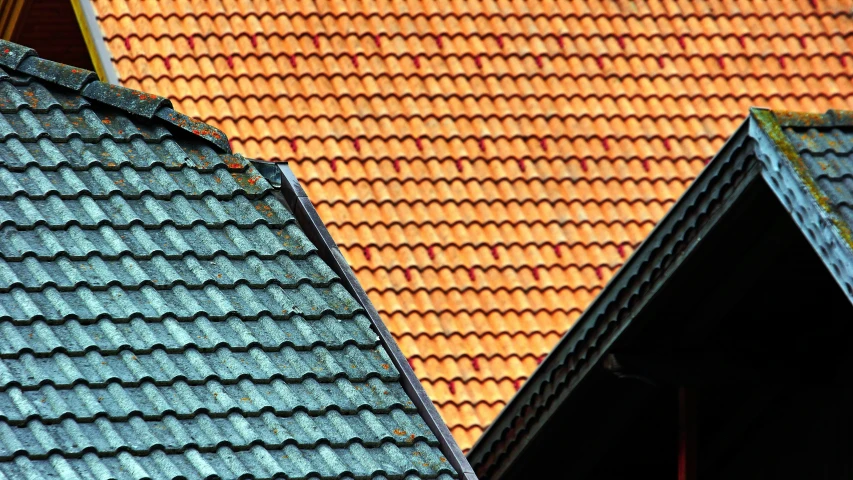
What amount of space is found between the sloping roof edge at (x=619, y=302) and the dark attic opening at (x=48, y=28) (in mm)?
5314

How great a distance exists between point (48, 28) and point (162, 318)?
283 inches

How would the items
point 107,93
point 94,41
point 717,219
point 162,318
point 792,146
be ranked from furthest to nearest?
point 94,41, point 107,93, point 717,219, point 792,146, point 162,318

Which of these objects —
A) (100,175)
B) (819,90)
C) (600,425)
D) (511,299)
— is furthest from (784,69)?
(100,175)

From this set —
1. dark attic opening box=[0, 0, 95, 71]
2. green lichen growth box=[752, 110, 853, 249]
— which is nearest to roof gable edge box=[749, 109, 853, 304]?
green lichen growth box=[752, 110, 853, 249]

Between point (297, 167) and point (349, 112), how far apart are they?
27.5 inches

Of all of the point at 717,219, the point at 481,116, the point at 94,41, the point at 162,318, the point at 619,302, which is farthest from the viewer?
the point at 481,116

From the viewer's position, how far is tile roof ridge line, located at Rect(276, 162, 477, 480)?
4.91 m

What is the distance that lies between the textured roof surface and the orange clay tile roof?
12.7ft

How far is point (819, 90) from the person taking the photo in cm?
1166

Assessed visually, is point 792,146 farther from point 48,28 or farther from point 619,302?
point 48,28

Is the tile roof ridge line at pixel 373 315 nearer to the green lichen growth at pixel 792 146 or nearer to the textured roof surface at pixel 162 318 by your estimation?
the textured roof surface at pixel 162 318

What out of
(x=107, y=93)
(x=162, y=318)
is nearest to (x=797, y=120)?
(x=162, y=318)

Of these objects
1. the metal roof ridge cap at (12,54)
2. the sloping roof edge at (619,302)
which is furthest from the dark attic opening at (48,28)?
the sloping roof edge at (619,302)

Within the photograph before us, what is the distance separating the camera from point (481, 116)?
11016 millimetres
